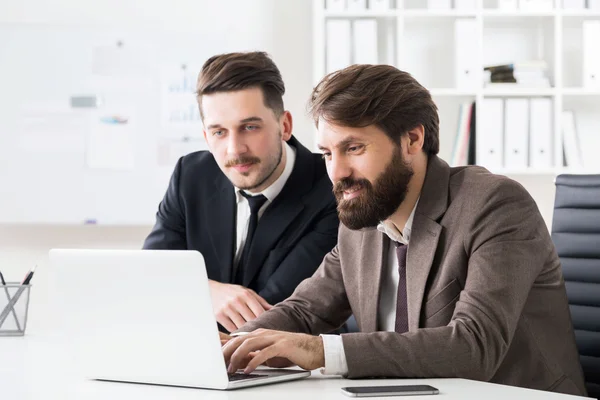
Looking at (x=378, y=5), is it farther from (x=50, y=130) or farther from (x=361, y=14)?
(x=50, y=130)

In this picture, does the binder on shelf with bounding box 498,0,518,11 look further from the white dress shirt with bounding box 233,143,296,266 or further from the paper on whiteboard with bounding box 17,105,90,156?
Result: the paper on whiteboard with bounding box 17,105,90,156

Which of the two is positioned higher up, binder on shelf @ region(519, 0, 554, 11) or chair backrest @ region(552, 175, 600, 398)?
binder on shelf @ region(519, 0, 554, 11)

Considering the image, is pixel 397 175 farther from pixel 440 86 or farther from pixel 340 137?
pixel 440 86

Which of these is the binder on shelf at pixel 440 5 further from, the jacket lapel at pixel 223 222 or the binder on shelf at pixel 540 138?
the jacket lapel at pixel 223 222

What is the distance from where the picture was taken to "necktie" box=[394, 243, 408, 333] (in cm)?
189

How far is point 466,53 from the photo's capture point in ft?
12.4

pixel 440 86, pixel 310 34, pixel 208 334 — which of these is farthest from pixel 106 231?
pixel 208 334

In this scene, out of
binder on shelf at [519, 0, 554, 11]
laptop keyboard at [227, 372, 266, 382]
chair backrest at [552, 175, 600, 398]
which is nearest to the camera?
laptop keyboard at [227, 372, 266, 382]

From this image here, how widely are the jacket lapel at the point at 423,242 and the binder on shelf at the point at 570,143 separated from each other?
2.08 m

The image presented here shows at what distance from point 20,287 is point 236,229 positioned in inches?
27.0

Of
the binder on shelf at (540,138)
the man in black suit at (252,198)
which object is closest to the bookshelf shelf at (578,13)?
the binder on shelf at (540,138)

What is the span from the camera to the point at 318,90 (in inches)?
75.9

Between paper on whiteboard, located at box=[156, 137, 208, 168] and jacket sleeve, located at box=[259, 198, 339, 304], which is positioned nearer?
jacket sleeve, located at box=[259, 198, 339, 304]

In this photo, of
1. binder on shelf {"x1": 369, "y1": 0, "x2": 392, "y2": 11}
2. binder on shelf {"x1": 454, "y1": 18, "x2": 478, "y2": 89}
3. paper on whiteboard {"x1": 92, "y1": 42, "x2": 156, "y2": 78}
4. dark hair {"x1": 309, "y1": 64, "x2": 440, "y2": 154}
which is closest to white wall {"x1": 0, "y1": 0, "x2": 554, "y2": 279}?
paper on whiteboard {"x1": 92, "y1": 42, "x2": 156, "y2": 78}
